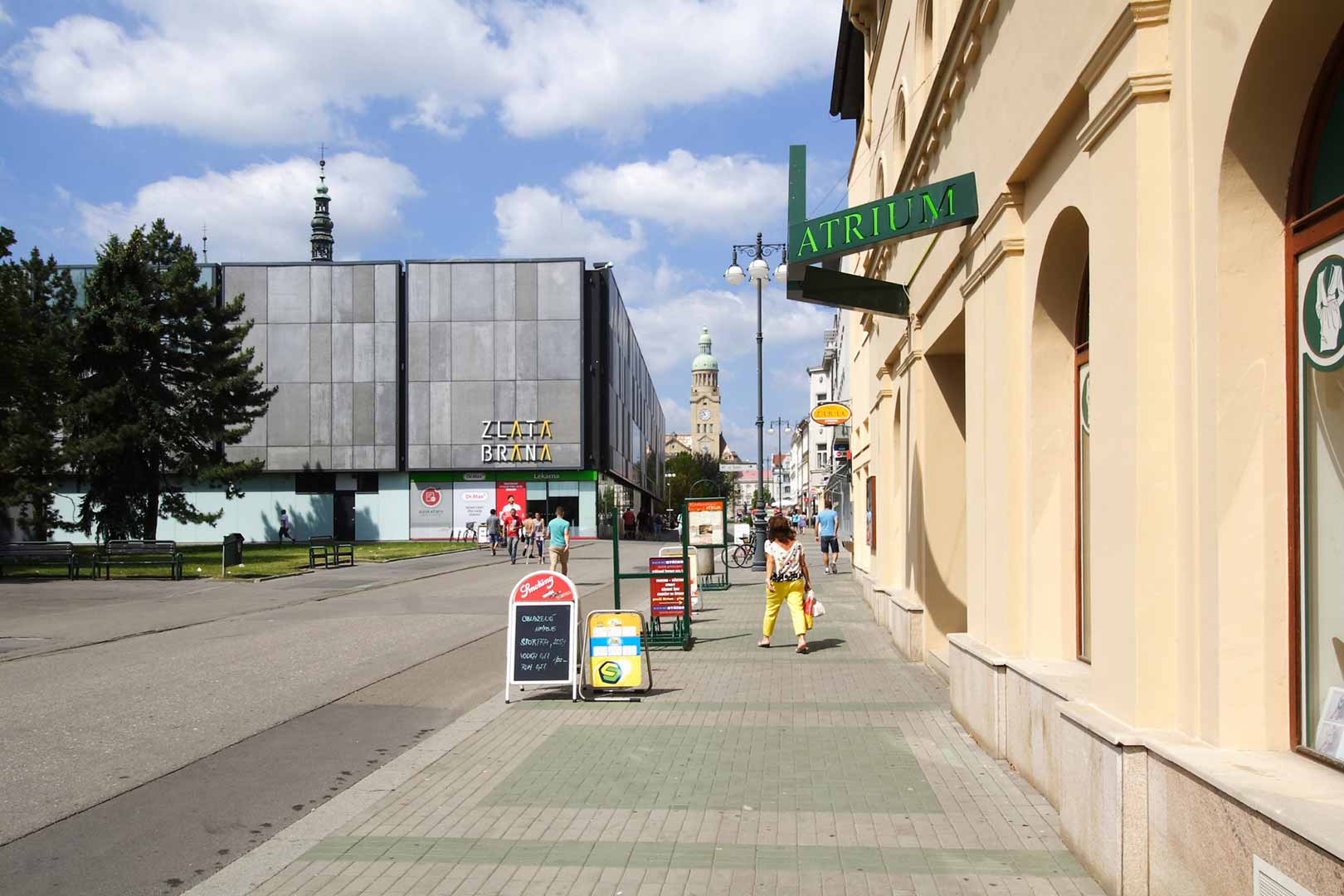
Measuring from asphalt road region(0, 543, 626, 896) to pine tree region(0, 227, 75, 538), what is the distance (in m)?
12.8

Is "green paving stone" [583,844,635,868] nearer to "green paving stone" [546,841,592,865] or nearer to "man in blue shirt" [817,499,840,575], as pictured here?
"green paving stone" [546,841,592,865]

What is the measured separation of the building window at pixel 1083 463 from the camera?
7059 mm

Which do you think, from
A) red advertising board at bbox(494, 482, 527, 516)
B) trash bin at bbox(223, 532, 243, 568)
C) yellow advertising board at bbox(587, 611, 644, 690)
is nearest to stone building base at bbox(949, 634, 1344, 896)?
yellow advertising board at bbox(587, 611, 644, 690)

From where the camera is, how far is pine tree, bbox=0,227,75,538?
3061 cm

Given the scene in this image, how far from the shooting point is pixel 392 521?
5769cm

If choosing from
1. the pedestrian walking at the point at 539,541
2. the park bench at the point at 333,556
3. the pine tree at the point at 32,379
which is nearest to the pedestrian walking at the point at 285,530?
the pine tree at the point at 32,379

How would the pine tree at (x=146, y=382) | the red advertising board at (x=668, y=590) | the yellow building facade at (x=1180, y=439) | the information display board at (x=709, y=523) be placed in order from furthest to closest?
the pine tree at (x=146, y=382) → the information display board at (x=709, y=523) → the red advertising board at (x=668, y=590) → the yellow building facade at (x=1180, y=439)

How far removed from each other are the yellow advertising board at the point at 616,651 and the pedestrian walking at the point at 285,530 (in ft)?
156

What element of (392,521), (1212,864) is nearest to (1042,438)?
(1212,864)

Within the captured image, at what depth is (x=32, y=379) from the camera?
32.8 m

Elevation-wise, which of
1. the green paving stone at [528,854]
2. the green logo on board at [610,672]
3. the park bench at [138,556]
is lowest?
the green paving stone at [528,854]

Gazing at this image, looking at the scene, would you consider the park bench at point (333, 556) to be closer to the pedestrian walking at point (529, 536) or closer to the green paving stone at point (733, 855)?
the pedestrian walking at point (529, 536)

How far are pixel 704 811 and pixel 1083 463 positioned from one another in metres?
3.14

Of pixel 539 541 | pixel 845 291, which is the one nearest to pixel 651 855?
pixel 845 291
